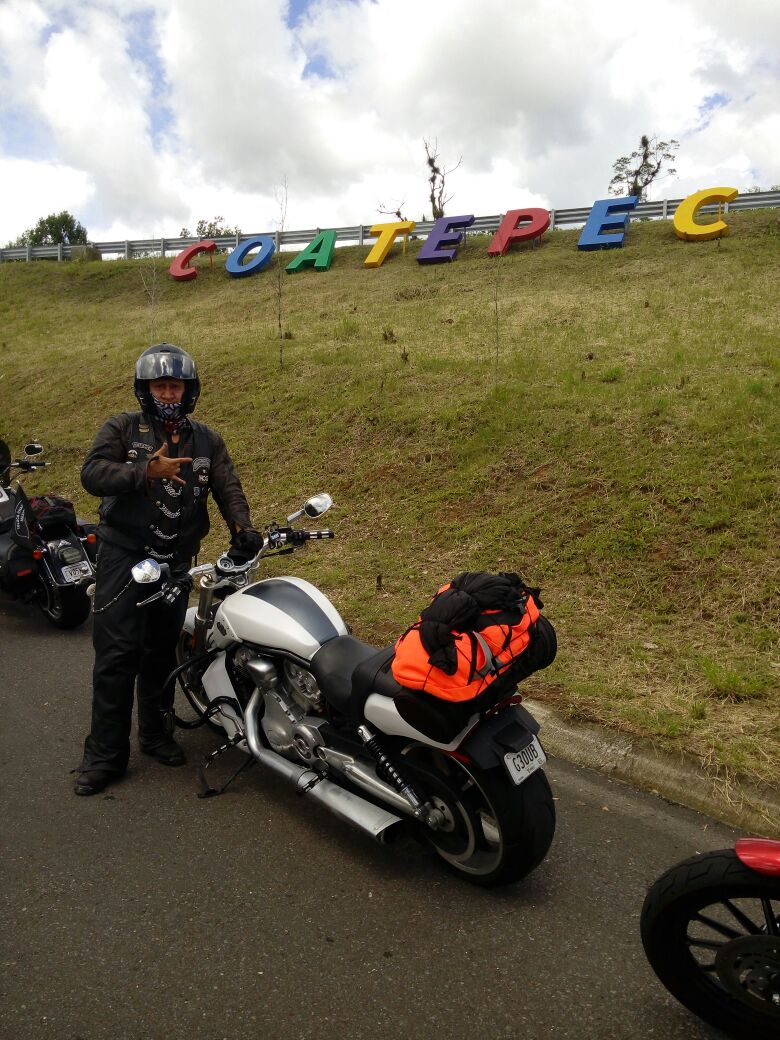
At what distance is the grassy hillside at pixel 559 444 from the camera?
5.00 m

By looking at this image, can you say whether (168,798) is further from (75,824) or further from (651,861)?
(651,861)

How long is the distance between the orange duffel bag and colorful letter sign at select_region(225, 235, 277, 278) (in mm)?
23894

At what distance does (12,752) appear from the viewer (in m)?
4.16

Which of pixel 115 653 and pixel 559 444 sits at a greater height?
pixel 559 444

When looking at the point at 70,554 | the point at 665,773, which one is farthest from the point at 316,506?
the point at 70,554

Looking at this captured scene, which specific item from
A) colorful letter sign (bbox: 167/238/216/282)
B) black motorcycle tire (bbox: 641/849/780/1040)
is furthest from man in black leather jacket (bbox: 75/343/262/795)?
colorful letter sign (bbox: 167/238/216/282)

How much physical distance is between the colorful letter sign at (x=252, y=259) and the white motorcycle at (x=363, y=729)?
74.5 feet

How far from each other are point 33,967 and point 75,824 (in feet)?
2.97

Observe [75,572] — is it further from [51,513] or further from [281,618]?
[281,618]

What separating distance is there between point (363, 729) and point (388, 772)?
19 cm

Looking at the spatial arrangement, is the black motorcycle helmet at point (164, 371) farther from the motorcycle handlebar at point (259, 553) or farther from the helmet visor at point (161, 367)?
the motorcycle handlebar at point (259, 553)

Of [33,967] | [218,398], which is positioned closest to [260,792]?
[33,967]

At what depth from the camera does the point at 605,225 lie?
21.0 m

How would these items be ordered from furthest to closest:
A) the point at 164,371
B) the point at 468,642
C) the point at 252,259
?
the point at 252,259, the point at 164,371, the point at 468,642
